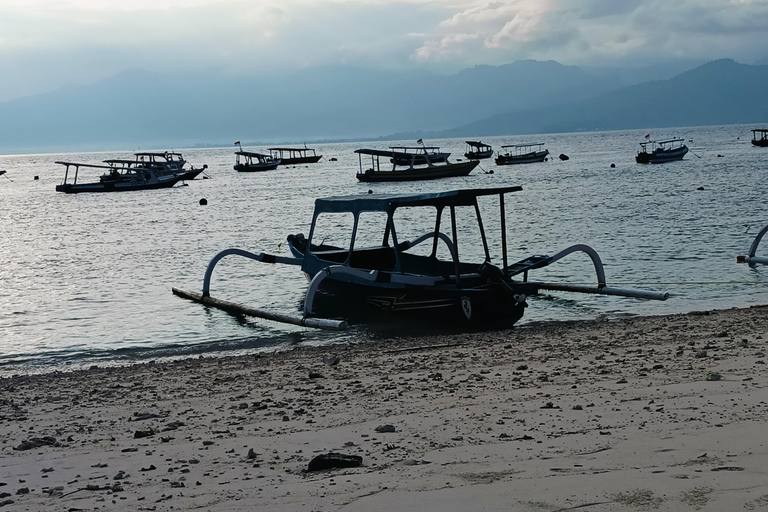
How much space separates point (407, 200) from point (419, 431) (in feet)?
30.5

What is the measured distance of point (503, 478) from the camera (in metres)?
4.98

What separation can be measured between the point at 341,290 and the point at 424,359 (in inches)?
240

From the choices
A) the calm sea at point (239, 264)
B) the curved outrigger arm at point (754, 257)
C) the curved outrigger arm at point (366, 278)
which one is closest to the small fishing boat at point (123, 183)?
the calm sea at point (239, 264)

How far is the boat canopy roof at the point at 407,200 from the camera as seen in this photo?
47.3ft

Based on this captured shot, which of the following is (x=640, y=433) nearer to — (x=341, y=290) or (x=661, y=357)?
(x=661, y=357)

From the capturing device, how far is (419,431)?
21.2 ft

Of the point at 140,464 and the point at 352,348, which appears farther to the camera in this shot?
the point at 352,348

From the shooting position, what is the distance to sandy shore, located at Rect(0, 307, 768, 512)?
4793 millimetres

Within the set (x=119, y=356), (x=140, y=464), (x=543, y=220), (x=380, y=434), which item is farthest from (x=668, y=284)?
(x=543, y=220)

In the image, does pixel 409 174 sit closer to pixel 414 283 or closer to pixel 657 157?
pixel 657 157

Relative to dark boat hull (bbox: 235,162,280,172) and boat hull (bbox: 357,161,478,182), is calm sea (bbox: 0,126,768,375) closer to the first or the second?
boat hull (bbox: 357,161,478,182)

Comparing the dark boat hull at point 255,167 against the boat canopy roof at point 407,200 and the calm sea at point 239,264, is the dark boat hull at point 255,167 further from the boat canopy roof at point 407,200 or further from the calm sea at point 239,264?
the boat canopy roof at point 407,200

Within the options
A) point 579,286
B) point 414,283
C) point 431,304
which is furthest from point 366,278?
point 579,286

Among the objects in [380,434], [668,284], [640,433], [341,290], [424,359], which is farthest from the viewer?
[668,284]
